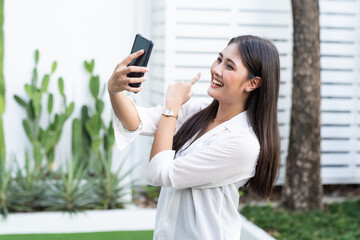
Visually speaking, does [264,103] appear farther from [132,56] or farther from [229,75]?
[132,56]

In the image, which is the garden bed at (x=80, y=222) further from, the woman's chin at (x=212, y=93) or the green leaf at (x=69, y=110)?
the woman's chin at (x=212, y=93)

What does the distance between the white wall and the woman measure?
3165mm

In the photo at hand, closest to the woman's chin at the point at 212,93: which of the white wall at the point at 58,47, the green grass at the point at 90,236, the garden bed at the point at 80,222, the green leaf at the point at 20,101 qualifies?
the garden bed at the point at 80,222

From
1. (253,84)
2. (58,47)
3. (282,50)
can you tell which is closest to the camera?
(253,84)

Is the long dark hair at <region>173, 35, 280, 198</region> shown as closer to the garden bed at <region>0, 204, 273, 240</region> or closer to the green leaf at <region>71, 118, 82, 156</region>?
the garden bed at <region>0, 204, 273, 240</region>

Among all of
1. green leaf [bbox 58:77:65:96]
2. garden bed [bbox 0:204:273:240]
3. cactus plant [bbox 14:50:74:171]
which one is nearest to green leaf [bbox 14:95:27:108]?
cactus plant [bbox 14:50:74:171]

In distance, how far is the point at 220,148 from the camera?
194cm

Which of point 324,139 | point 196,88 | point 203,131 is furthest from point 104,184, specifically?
point 203,131

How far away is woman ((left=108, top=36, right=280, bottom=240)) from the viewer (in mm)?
1928

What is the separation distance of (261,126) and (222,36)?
3.62m

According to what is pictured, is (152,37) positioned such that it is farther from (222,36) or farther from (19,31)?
(19,31)

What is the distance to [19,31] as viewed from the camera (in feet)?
17.0

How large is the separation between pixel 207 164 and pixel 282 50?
393 centimetres

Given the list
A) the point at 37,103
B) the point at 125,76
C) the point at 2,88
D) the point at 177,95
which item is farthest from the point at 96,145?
the point at 125,76
